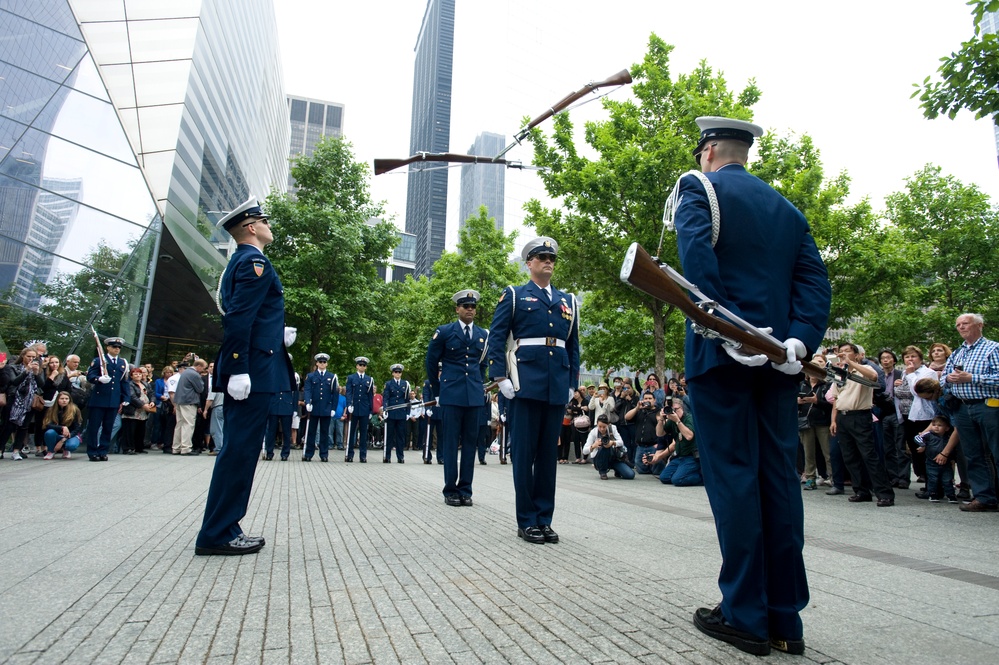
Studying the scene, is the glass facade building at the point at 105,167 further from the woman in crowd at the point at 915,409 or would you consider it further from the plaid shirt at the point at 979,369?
the plaid shirt at the point at 979,369

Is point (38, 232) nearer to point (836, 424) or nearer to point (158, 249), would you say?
point (158, 249)

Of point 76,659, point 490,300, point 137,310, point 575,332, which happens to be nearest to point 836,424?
point 575,332

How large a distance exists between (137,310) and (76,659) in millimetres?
17809

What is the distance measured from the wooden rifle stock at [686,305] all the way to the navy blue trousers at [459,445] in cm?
427

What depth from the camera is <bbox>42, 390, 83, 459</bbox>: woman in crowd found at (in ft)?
37.8

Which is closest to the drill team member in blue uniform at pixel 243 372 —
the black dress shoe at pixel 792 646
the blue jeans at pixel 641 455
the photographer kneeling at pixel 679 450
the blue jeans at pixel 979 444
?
the black dress shoe at pixel 792 646

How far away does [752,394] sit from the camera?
2.62 m

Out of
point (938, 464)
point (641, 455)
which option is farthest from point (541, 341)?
point (641, 455)

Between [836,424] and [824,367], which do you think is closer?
[824,367]

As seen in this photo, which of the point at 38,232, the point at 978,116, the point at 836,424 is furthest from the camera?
the point at 38,232

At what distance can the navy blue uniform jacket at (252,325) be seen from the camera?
4.01 metres

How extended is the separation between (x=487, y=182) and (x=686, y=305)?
75.8 m

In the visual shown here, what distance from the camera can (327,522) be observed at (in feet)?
17.0

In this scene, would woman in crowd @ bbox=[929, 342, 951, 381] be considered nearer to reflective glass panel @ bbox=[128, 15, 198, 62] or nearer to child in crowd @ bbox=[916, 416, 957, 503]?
child in crowd @ bbox=[916, 416, 957, 503]
